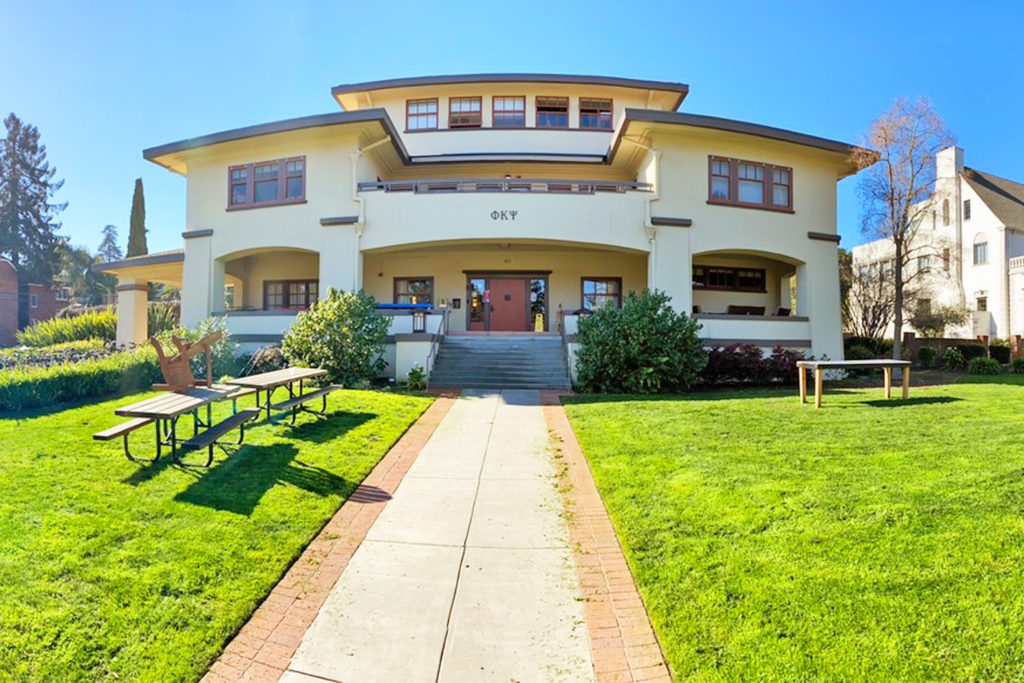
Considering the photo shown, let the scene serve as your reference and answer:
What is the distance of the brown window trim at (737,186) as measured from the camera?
1772 cm

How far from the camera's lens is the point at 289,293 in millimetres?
21859

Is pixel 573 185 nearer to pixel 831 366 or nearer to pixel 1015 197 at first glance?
pixel 831 366

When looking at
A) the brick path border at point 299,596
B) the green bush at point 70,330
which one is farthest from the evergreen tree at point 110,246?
the brick path border at point 299,596

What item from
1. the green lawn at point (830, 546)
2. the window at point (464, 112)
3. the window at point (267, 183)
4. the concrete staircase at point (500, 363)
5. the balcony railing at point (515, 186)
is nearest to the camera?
the green lawn at point (830, 546)

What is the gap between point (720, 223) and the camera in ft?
58.0

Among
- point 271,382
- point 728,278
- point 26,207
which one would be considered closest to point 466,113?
point 728,278

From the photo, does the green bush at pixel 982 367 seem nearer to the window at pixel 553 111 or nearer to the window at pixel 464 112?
the window at pixel 553 111

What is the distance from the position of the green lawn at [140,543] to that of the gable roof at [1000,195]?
42.2m

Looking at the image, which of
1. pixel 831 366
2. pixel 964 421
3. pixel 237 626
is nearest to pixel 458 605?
pixel 237 626

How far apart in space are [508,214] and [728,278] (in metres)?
10.3

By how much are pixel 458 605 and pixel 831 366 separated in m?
9.19

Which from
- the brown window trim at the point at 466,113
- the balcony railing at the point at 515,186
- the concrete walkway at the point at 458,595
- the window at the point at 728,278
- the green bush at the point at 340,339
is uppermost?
the brown window trim at the point at 466,113

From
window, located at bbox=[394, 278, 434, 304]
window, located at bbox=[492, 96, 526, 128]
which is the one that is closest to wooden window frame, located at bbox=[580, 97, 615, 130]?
window, located at bbox=[492, 96, 526, 128]

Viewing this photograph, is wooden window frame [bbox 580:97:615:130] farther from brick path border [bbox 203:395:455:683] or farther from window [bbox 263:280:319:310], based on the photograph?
brick path border [bbox 203:395:455:683]
